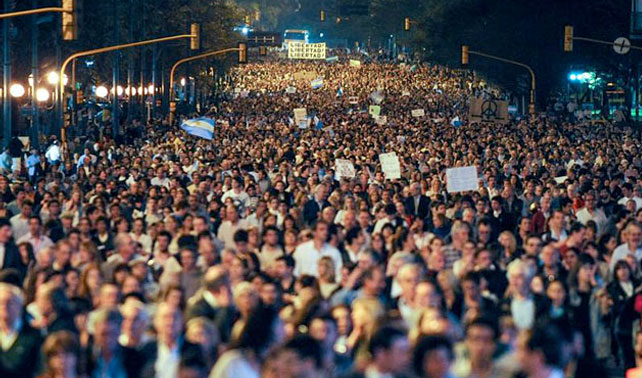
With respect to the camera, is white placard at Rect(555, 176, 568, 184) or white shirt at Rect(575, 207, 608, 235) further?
white placard at Rect(555, 176, 568, 184)

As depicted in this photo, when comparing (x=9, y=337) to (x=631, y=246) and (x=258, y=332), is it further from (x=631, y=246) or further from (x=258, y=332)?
(x=631, y=246)

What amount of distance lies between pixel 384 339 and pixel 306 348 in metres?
0.46

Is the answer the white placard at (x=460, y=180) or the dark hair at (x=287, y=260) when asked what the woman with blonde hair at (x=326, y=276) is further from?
the white placard at (x=460, y=180)

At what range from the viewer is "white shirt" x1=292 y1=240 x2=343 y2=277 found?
1446 centimetres

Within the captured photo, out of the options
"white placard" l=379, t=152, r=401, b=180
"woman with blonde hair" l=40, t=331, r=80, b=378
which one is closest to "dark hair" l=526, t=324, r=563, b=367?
"woman with blonde hair" l=40, t=331, r=80, b=378

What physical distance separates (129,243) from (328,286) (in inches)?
88.9

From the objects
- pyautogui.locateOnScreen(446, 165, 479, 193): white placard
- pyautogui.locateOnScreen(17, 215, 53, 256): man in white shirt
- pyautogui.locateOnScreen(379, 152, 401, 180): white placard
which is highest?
pyautogui.locateOnScreen(17, 215, 53, 256): man in white shirt

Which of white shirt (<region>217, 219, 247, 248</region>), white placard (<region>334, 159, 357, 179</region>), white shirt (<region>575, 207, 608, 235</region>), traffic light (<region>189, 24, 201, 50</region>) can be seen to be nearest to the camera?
white shirt (<region>217, 219, 247, 248</region>)

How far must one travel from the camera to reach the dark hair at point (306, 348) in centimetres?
775

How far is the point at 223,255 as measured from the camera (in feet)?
42.2

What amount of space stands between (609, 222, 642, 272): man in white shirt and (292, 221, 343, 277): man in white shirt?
271 cm

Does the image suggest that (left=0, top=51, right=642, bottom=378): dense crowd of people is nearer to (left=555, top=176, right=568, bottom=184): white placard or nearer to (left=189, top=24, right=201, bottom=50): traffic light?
(left=555, top=176, right=568, bottom=184): white placard

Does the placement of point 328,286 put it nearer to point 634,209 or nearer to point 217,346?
point 217,346

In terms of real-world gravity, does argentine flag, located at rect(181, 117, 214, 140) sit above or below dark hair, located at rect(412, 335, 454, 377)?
below
